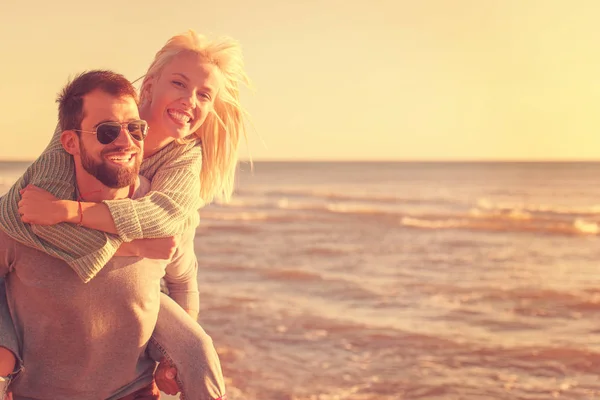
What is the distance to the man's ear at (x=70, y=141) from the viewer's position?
106 inches

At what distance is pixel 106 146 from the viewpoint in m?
2.63

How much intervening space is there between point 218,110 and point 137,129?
0.81 m

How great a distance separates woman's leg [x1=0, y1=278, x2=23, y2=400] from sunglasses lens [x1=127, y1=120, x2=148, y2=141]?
0.75 metres

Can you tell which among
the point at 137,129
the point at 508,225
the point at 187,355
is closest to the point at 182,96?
the point at 137,129

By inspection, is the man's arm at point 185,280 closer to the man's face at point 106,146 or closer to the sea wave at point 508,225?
the man's face at point 106,146

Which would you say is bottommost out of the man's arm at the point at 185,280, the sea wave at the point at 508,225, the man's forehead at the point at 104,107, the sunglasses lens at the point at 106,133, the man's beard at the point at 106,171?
the sea wave at the point at 508,225

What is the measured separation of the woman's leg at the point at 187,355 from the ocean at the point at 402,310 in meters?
1.69

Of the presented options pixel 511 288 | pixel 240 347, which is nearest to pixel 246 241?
pixel 511 288

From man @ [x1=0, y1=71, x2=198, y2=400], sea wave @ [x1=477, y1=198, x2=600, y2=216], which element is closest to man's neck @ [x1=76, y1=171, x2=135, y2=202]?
man @ [x1=0, y1=71, x2=198, y2=400]

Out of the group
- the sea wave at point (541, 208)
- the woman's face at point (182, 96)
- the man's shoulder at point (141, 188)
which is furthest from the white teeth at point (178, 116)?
the sea wave at point (541, 208)

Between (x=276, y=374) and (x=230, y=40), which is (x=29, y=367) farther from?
(x=276, y=374)

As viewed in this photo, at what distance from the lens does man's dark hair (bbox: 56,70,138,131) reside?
2.66 meters

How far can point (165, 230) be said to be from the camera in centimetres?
275

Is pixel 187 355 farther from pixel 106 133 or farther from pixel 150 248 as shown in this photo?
pixel 106 133
